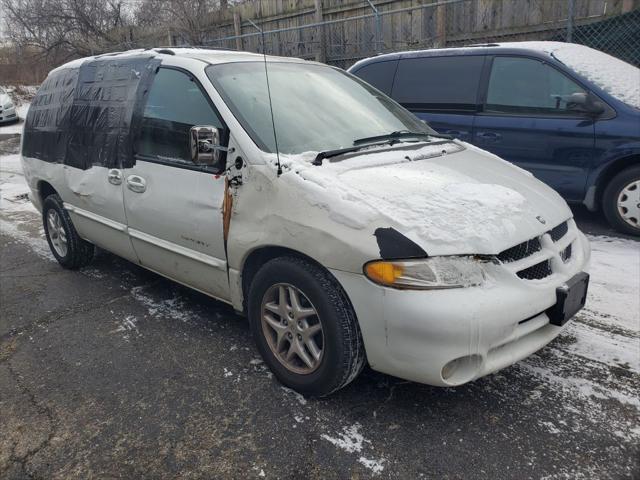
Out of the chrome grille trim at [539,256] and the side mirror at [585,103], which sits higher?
the side mirror at [585,103]

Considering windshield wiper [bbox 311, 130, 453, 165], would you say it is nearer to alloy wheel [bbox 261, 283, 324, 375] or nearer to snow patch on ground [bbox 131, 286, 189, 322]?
alloy wheel [bbox 261, 283, 324, 375]

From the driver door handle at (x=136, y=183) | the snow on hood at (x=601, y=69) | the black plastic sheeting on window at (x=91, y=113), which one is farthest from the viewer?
the snow on hood at (x=601, y=69)

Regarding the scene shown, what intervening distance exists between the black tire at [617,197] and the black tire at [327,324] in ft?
12.5

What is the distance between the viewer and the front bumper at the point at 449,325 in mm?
2260

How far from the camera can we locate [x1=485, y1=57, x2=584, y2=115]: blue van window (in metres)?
5.33

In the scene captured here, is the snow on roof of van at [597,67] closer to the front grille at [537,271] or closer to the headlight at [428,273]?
the front grille at [537,271]

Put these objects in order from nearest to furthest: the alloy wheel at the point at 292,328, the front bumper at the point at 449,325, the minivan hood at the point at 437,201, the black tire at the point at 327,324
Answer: the front bumper at the point at 449,325 < the minivan hood at the point at 437,201 < the black tire at the point at 327,324 < the alloy wheel at the point at 292,328

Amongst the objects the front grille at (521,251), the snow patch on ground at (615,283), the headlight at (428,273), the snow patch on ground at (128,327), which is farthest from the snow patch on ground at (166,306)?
the snow patch on ground at (615,283)

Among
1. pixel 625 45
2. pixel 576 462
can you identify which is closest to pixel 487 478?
pixel 576 462

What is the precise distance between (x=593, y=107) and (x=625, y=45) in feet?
10.1

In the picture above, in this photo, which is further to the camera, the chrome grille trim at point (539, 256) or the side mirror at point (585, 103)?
the side mirror at point (585, 103)

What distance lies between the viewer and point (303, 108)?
3221 mm

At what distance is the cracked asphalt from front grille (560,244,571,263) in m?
0.64

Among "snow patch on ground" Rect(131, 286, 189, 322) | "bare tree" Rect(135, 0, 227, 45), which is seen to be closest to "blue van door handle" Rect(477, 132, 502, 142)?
"snow patch on ground" Rect(131, 286, 189, 322)
